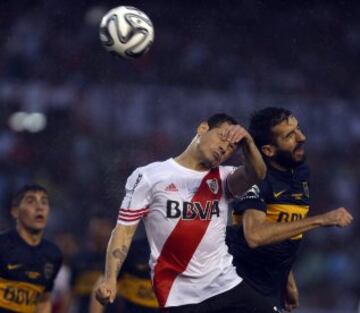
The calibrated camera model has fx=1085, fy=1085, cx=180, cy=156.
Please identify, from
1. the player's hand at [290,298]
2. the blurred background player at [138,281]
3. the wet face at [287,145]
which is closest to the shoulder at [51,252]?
the blurred background player at [138,281]

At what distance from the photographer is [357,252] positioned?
13164 millimetres

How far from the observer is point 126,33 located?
8.09 metres

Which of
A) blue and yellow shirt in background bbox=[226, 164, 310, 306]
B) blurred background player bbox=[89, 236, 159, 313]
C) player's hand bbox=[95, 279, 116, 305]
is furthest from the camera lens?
blurred background player bbox=[89, 236, 159, 313]

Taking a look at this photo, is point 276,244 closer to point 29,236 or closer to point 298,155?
point 298,155

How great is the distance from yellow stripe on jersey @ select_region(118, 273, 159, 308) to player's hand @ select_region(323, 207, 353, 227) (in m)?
3.29

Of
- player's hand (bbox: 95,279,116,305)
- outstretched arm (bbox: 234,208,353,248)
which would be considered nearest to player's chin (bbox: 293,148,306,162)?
outstretched arm (bbox: 234,208,353,248)

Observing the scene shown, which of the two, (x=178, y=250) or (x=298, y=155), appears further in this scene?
(x=298, y=155)

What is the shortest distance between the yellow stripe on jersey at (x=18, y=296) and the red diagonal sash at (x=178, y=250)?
219 cm

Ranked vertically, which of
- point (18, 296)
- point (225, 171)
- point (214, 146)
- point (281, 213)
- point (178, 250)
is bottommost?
point (18, 296)

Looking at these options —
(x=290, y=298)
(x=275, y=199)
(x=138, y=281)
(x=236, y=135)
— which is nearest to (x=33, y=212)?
(x=138, y=281)

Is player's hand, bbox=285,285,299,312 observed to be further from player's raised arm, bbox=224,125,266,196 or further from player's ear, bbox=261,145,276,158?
player's raised arm, bbox=224,125,266,196

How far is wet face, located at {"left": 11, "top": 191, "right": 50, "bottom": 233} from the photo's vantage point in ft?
27.9

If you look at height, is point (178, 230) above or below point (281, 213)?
below

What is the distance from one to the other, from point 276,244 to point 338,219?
87 cm
